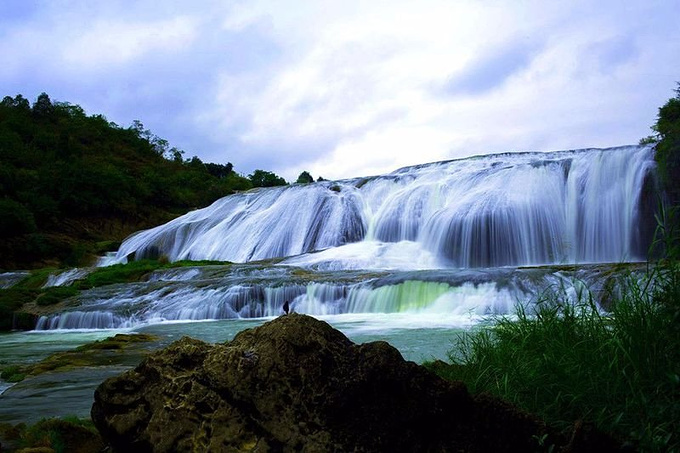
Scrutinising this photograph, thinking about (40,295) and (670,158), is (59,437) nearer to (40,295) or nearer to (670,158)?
(40,295)

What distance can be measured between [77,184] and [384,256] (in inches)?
1377

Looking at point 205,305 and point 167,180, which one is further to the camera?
point 167,180

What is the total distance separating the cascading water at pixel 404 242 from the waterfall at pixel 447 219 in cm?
6

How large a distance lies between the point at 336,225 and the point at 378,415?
29.3 m

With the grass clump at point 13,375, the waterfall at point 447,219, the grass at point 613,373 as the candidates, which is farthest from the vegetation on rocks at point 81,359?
the waterfall at point 447,219

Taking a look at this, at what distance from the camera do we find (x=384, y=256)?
86.6 ft

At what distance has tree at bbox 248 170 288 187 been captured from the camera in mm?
81188

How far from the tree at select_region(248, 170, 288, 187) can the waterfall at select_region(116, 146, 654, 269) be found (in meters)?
41.5

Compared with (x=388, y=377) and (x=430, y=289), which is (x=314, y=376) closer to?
(x=388, y=377)

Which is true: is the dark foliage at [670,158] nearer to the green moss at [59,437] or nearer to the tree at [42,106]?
the green moss at [59,437]

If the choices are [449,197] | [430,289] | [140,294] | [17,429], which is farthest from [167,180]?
[17,429]

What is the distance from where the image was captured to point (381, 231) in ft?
99.9

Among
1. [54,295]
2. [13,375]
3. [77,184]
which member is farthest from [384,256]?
[77,184]

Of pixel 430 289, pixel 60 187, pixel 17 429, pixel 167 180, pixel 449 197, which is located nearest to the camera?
pixel 17 429
